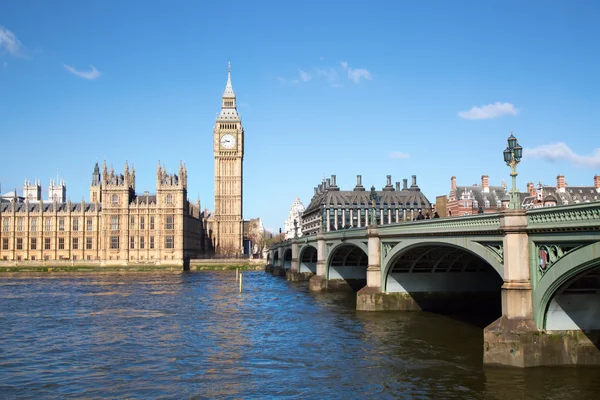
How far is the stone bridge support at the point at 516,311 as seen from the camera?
23500 mm

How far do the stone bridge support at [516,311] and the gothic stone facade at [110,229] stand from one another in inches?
4116

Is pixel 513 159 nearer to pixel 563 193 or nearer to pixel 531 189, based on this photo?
pixel 563 193

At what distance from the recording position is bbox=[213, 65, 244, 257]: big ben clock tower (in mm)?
154125

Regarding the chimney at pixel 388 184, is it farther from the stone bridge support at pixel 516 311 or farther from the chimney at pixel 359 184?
the stone bridge support at pixel 516 311

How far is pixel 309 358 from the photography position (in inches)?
1155

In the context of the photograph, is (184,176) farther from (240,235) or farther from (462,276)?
(462,276)

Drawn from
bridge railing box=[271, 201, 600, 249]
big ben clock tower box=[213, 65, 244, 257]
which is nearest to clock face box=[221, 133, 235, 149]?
big ben clock tower box=[213, 65, 244, 257]

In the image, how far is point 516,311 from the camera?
23844 millimetres

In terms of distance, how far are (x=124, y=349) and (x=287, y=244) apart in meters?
69.9

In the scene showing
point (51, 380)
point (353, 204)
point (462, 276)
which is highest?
point (353, 204)

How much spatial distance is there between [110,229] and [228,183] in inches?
1582

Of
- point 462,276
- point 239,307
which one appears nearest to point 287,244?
point 239,307

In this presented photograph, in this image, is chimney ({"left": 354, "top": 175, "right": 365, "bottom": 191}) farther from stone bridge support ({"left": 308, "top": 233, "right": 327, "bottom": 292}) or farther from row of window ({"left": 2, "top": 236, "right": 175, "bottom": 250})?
stone bridge support ({"left": 308, "top": 233, "right": 327, "bottom": 292})

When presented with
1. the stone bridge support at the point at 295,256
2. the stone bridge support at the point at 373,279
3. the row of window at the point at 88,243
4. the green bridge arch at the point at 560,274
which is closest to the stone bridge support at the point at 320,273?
the stone bridge support at the point at 373,279
